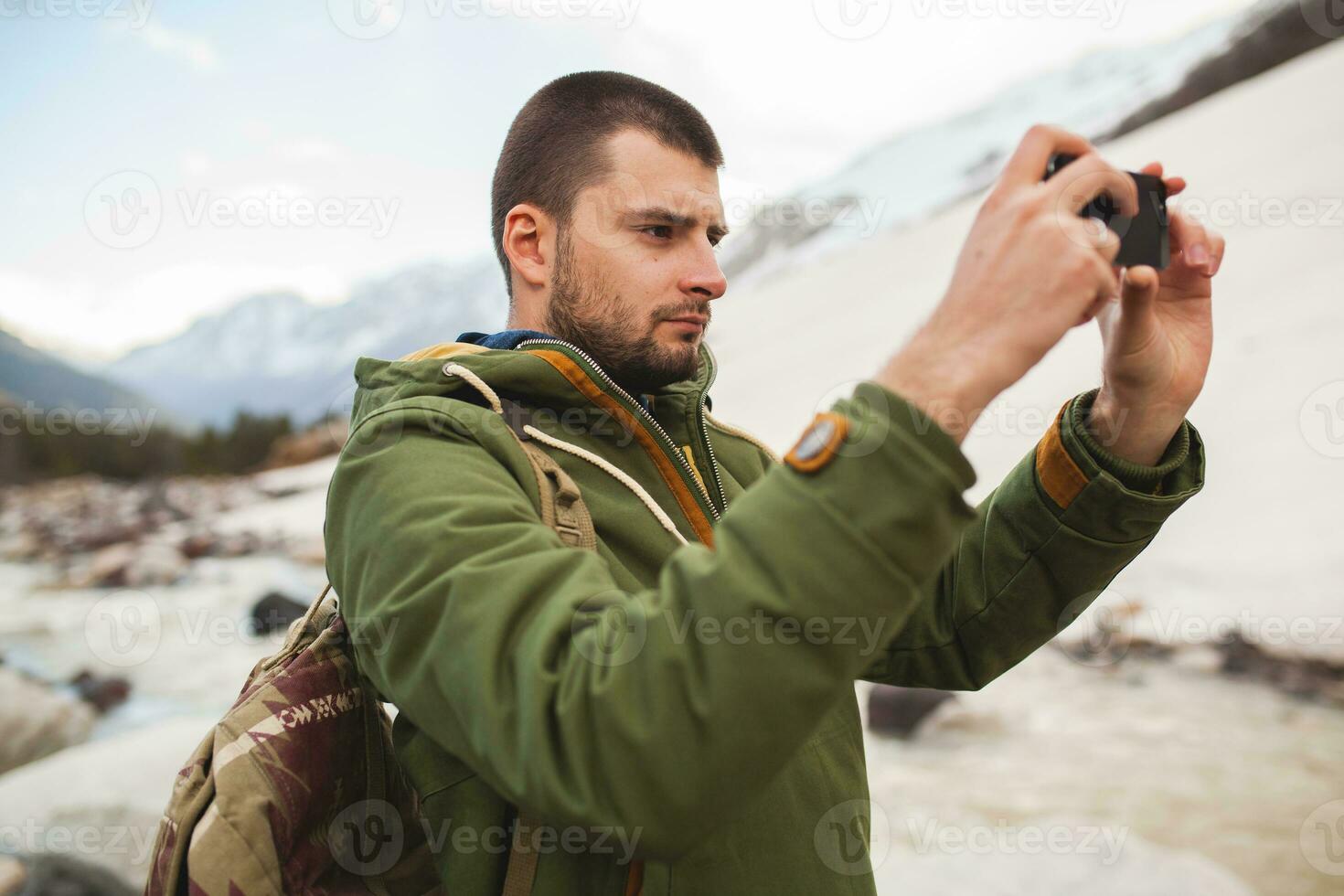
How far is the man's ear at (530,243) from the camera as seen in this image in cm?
144

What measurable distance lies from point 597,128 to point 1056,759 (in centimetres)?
254

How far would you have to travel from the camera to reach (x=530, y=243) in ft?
4.81

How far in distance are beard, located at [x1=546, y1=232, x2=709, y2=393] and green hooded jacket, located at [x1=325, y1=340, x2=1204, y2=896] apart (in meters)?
0.11

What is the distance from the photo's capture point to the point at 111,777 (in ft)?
8.46

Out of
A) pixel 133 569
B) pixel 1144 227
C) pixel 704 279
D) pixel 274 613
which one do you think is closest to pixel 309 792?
pixel 704 279

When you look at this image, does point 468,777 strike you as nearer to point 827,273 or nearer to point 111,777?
point 111,777

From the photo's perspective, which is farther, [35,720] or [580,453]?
[35,720]
